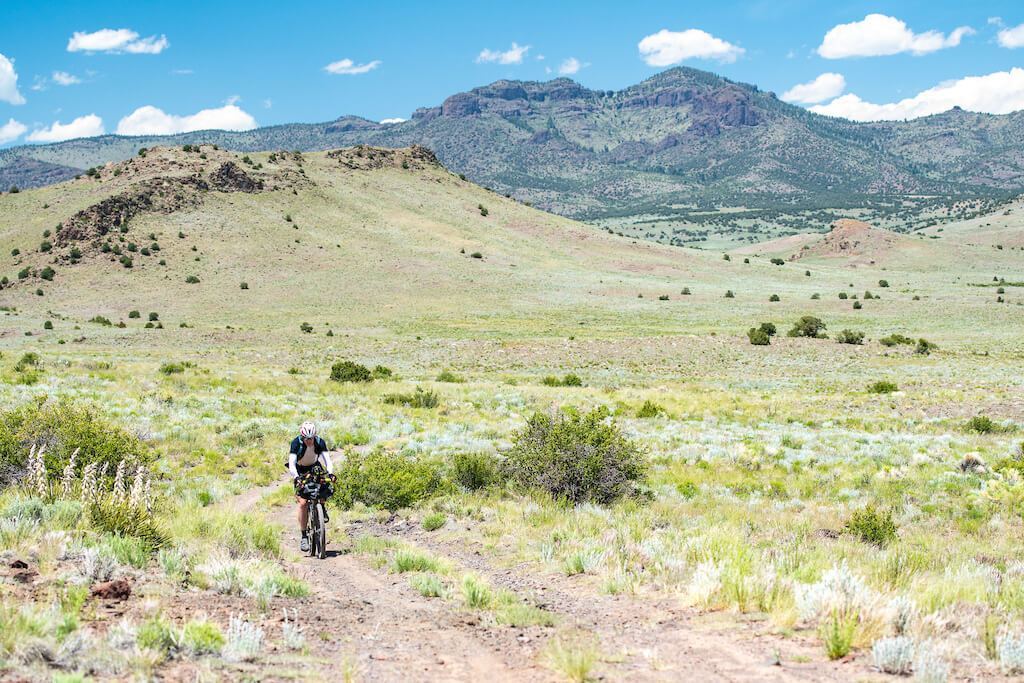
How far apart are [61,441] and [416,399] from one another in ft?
44.4

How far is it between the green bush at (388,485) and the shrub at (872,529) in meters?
7.32

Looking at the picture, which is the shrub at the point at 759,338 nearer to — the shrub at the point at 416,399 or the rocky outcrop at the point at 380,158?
the shrub at the point at 416,399

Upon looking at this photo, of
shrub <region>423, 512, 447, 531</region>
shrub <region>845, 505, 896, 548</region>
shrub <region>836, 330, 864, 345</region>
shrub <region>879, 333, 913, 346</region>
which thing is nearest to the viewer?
shrub <region>845, 505, 896, 548</region>

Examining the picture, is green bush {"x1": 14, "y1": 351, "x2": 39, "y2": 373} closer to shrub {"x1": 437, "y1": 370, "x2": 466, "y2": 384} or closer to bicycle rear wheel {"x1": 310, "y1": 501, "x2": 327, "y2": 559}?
shrub {"x1": 437, "y1": 370, "x2": 466, "y2": 384}

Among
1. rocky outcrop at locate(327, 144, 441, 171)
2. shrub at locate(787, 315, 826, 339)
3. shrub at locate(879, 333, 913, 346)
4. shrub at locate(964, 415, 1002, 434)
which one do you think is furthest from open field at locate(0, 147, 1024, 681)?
rocky outcrop at locate(327, 144, 441, 171)

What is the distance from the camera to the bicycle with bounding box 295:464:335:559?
9.56m

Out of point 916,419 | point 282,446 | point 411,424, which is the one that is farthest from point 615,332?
point 282,446

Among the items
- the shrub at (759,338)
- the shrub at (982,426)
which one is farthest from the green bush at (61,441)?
the shrub at (759,338)

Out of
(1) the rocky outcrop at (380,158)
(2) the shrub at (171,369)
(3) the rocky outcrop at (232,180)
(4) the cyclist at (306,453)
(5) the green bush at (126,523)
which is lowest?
(2) the shrub at (171,369)

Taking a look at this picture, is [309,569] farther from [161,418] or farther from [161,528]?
[161,418]

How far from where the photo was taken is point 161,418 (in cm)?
1839

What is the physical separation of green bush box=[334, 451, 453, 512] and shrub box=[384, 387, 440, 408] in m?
10.5

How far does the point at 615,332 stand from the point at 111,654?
2142 inches

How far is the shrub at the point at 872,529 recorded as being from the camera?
1029 cm
